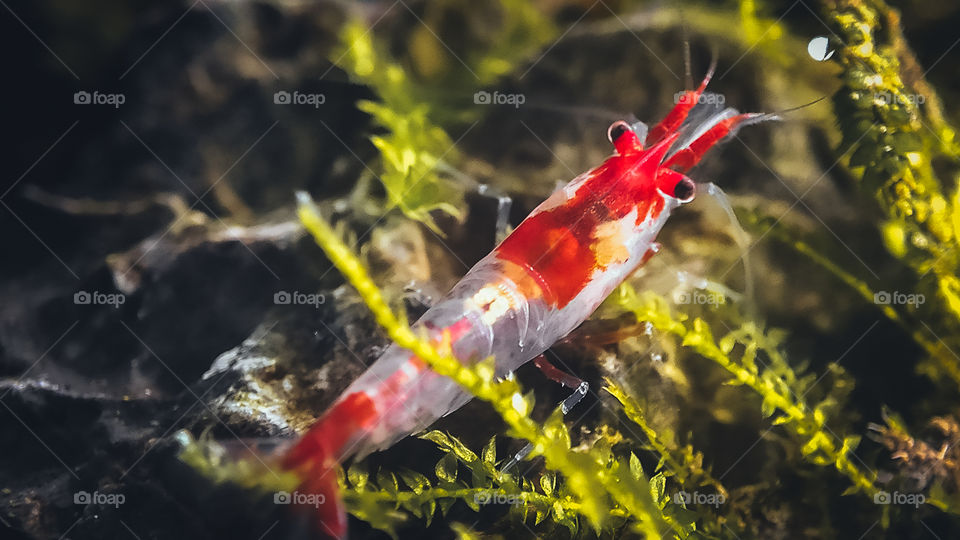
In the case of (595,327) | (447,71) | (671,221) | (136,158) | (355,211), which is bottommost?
(595,327)

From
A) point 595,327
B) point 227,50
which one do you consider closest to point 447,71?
point 227,50

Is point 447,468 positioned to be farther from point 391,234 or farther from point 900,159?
point 900,159

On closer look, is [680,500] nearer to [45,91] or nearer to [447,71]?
[447,71]

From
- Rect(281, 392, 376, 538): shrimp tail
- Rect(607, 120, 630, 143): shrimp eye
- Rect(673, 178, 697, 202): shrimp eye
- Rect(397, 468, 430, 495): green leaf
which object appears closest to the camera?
Rect(281, 392, 376, 538): shrimp tail

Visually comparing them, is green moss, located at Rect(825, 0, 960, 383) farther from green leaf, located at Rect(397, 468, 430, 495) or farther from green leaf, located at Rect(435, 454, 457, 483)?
green leaf, located at Rect(397, 468, 430, 495)

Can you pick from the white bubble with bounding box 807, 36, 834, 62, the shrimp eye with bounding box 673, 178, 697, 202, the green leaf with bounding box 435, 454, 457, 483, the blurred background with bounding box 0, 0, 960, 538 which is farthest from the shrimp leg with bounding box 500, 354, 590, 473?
the white bubble with bounding box 807, 36, 834, 62

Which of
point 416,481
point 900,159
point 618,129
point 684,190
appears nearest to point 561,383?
point 416,481
